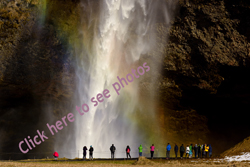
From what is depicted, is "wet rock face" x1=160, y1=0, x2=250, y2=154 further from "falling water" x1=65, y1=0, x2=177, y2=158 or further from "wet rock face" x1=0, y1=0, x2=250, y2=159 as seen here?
"falling water" x1=65, y1=0, x2=177, y2=158

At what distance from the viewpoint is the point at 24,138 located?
39.0m

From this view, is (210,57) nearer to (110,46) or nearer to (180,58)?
(180,58)

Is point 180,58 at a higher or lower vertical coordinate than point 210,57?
higher

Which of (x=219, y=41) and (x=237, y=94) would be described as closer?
→ (x=219, y=41)

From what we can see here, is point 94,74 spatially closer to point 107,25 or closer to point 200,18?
point 107,25

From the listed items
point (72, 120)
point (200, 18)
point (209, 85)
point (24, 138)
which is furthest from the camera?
point (24, 138)

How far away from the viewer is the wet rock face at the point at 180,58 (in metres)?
30.0

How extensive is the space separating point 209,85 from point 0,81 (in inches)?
826

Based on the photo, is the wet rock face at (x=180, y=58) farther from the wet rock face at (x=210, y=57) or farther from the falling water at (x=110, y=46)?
the falling water at (x=110, y=46)

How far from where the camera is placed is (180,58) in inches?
1244

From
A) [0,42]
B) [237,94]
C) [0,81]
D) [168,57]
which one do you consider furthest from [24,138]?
[237,94]

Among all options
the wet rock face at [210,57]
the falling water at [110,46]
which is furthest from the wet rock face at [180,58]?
the falling water at [110,46]

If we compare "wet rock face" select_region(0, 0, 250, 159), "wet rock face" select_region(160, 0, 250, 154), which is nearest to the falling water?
"wet rock face" select_region(0, 0, 250, 159)

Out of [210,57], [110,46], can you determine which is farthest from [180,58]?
[110,46]
